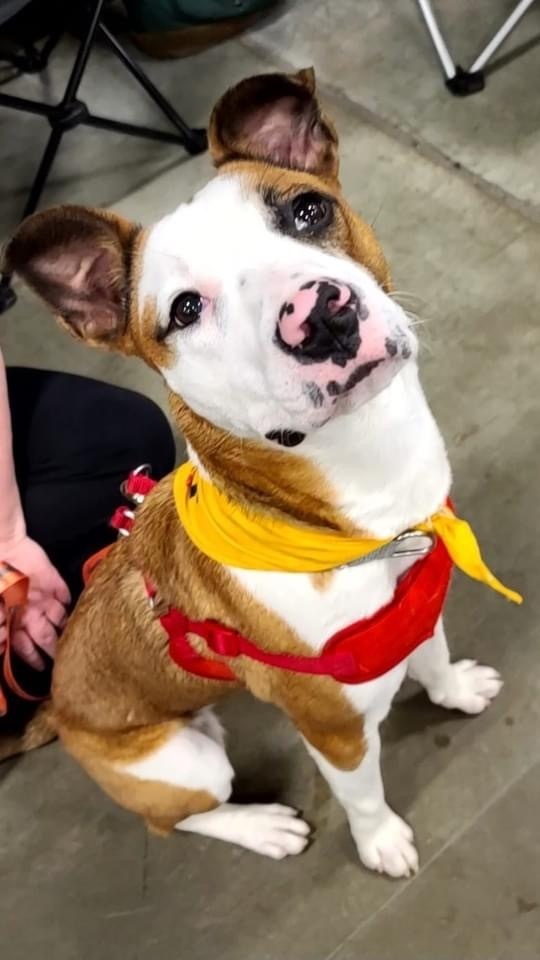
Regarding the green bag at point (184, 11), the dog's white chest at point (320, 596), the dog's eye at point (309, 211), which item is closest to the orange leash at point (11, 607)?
the dog's white chest at point (320, 596)

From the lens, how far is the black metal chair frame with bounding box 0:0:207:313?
135 inches

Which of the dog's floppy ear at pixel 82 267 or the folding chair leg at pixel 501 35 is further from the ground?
the dog's floppy ear at pixel 82 267

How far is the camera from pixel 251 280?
1.45m

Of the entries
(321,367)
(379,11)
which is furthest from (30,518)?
(379,11)

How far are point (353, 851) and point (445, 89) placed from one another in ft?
8.43

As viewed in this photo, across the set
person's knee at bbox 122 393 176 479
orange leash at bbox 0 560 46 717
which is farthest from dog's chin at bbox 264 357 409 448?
person's knee at bbox 122 393 176 479

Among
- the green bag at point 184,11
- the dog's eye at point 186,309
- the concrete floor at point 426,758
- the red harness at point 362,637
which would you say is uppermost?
the dog's eye at point 186,309

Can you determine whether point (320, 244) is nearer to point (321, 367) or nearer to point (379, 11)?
point (321, 367)

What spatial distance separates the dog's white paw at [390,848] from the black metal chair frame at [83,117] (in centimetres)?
199

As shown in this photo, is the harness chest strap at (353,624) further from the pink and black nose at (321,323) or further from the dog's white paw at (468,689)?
the dog's white paw at (468,689)

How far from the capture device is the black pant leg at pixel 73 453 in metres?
2.46

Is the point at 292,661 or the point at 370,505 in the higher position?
the point at 370,505

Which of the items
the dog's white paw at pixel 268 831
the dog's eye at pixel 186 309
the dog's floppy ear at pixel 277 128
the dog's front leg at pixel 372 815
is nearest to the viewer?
the dog's eye at pixel 186 309

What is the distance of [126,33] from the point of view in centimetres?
427
